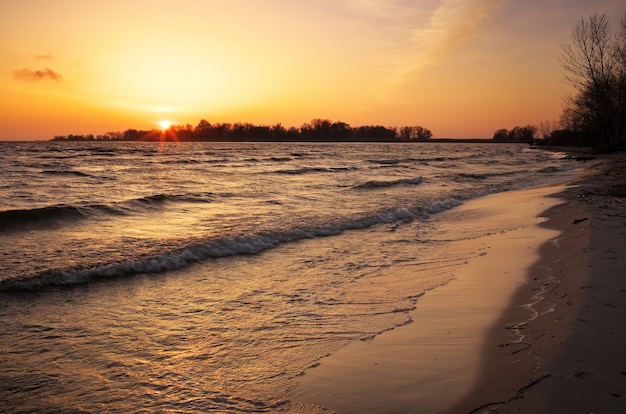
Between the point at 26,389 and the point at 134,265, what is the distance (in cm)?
444

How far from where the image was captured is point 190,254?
30.0 feet

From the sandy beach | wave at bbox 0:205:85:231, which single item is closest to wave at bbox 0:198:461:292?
the sandy beach

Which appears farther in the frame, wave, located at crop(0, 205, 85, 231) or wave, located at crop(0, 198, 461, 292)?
wave, located at crop(0, 205, 85, 231)

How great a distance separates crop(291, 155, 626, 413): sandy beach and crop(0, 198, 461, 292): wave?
475 cm

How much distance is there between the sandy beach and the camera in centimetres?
323

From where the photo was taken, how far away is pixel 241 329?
207 inches

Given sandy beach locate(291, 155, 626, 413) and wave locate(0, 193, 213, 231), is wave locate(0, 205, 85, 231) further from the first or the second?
sandy beach locate(291, 155, 626, 413)

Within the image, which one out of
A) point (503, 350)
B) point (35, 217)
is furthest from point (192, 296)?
point (35, 217)

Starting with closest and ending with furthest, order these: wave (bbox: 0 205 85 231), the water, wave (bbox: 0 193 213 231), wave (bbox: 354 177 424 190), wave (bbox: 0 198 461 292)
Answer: the water → wave (bbox: 0 198 461 292) → wave (bbox: 0 205 85 231) → wave (bbox: 0 193 213 231) → wave (bbox: 354 177 424 190)

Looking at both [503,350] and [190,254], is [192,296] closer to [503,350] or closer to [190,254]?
[190,254]

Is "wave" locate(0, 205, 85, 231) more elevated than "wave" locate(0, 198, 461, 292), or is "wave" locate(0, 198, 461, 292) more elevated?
"wave" locate(0, 205, 85, 231)

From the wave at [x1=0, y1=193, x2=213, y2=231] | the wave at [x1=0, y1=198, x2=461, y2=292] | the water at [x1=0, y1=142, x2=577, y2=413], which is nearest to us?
the water at [x1=0, y1=142, x2=577, y2=413]

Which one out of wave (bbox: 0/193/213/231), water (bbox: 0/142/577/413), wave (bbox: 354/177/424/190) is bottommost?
water (bbox: 0/142/577/413)

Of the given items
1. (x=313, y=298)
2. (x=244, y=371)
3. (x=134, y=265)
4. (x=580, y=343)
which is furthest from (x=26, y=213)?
(x=580, y=343)
